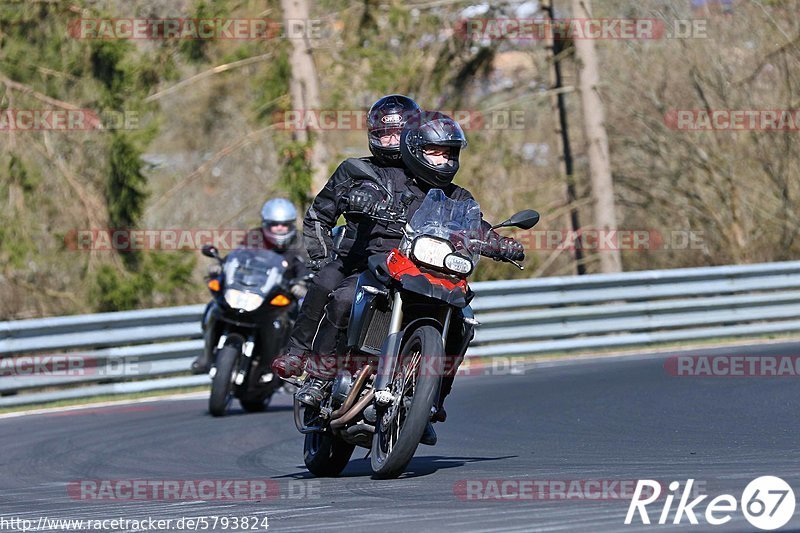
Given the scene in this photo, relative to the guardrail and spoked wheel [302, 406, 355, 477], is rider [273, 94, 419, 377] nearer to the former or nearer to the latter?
spoked wheel [302, 406, 355, 477]

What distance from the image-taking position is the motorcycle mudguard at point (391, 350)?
720 centimetres

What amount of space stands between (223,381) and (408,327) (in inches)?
221

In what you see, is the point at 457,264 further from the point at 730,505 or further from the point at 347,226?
the point at 730,505

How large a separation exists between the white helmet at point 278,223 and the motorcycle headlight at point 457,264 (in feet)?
21.2

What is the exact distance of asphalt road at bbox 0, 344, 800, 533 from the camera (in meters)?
6.04

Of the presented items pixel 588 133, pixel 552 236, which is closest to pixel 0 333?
pixel 588 133

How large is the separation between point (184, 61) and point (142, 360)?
8932 millimetres

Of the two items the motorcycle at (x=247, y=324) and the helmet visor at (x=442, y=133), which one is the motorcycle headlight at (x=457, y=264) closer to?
the helmet visor at (x=442, y=133)

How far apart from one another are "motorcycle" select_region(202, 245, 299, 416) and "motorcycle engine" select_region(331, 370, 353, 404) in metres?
5.03

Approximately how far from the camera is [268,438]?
10844 millimetres

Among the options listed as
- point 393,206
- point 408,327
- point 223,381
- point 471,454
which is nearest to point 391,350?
point 408,327

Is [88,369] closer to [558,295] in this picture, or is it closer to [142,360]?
[142,360]

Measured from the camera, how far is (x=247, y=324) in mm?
12891

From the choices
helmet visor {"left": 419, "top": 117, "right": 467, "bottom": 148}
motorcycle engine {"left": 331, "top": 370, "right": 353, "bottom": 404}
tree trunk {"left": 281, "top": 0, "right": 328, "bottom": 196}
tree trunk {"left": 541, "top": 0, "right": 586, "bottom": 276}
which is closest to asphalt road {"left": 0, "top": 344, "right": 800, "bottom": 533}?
motorcycle engine {"left": 331, "top": 370, "right": 353, "bottom": 404}
